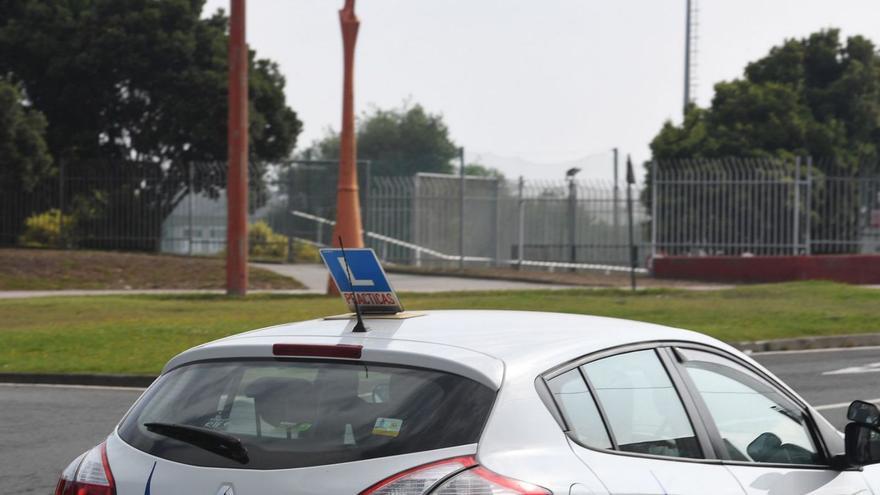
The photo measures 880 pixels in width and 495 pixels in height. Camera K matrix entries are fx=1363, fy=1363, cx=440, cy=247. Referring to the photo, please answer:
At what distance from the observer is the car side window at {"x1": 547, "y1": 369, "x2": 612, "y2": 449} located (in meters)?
3.90

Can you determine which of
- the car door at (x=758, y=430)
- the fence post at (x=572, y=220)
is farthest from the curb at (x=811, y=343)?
the fence post at (x=572, y=220)

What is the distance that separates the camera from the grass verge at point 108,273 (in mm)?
27391

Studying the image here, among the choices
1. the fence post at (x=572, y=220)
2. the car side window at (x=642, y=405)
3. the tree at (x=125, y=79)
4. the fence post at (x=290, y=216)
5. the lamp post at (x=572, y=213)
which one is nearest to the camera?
the car side window at (x=642, y=405)

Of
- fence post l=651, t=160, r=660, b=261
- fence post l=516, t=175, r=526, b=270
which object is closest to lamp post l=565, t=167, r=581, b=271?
fence post l=516, t=175, r=526, b=270

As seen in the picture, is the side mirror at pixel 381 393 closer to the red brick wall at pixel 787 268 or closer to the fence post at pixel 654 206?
the red brick wall at pixel 787 268

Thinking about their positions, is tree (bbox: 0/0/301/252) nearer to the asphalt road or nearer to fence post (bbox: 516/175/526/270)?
fence post (bbox: 516/175/526/270)

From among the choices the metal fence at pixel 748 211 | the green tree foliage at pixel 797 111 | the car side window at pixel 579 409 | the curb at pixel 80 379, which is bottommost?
the curb at pixel 80 379

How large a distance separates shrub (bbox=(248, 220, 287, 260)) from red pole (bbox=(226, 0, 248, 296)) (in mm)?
11762

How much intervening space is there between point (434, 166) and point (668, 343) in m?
87.7

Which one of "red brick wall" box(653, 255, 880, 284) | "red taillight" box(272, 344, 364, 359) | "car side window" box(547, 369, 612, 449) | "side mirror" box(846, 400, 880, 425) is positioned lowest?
"red brick wall" box(653, 255, 880, 284)

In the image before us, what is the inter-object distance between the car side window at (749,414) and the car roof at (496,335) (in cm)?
11

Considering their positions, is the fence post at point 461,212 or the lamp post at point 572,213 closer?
the lamp post at point 572,213

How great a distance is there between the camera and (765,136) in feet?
142

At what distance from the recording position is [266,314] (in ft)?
65.3
